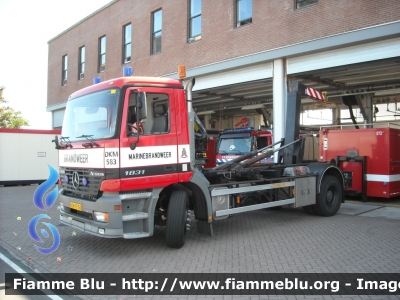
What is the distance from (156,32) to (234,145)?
861 cm

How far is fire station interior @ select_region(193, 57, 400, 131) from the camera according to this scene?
1393cm

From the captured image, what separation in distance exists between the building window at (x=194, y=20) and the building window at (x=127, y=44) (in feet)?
16.3

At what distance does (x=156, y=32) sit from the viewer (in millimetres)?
18547

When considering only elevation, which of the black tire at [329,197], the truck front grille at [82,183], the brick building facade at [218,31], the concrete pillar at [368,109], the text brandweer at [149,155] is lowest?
the black tire at [329,197]

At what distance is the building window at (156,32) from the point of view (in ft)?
60.1

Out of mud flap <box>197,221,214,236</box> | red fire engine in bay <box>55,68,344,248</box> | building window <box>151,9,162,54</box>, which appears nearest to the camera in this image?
red fire engine in bay <box>55,68,344,248</box>

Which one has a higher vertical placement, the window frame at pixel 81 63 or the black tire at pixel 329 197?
the window frame at pixel 81 63

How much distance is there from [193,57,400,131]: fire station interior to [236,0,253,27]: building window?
98.0 inches

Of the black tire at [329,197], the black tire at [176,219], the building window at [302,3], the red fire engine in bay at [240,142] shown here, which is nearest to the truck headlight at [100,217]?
the black tire at [176,219]

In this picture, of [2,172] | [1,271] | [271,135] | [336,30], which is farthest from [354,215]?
[2,172]

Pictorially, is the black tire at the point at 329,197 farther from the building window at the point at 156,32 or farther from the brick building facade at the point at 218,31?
the building window at the point at 156,32

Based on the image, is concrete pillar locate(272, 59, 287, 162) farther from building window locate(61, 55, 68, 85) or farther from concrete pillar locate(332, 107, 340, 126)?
building window locate(61, 55, 68, 85)

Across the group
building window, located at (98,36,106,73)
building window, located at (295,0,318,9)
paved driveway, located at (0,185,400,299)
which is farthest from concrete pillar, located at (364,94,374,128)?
building window, located at (98,36,106,73)

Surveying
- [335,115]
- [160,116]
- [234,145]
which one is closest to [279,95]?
[234,145]
